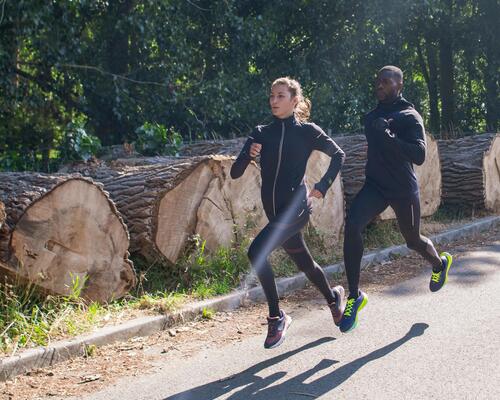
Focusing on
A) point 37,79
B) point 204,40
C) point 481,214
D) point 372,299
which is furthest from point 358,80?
point 372,299

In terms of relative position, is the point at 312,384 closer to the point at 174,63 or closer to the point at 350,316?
the point at 350,316

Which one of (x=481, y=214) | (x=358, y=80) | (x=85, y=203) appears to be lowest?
(x=481, y=214)

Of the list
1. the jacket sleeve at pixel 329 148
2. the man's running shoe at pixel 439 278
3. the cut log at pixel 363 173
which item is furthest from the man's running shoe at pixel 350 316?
the cut log at pixel 363 173

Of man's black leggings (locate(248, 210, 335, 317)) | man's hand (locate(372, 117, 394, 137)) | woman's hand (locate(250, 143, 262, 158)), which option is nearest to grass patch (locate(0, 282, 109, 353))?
man's black leggings (locate(248, 210, 335, 317))

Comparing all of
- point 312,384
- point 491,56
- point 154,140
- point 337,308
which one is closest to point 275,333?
point 337,308

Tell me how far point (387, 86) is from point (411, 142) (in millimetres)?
495

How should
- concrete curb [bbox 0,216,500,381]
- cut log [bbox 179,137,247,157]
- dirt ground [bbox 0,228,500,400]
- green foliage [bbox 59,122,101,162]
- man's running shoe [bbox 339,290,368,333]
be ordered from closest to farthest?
dirt ground [bbox 0,228,500,400]
concrete curb [bbox 0,216,500,381]
man's running shoe [bbox 339,290,368,333]
cut log [bbox 179,137,247,157]
green foliage [bbox 59,122,101,162]

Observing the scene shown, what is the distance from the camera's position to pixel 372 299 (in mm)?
6504

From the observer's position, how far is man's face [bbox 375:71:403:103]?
555cm

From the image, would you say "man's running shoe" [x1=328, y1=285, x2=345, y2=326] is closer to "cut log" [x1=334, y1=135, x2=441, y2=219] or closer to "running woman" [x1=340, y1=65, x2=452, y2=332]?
"running woman" [x1=340, y1=65, x2=452, y2=332]

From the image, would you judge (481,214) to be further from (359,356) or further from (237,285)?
(359,356)

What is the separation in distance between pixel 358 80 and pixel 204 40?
4035 millimetres

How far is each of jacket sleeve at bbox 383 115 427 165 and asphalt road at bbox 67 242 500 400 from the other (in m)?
1.30

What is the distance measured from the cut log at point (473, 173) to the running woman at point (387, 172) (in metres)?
6.15
